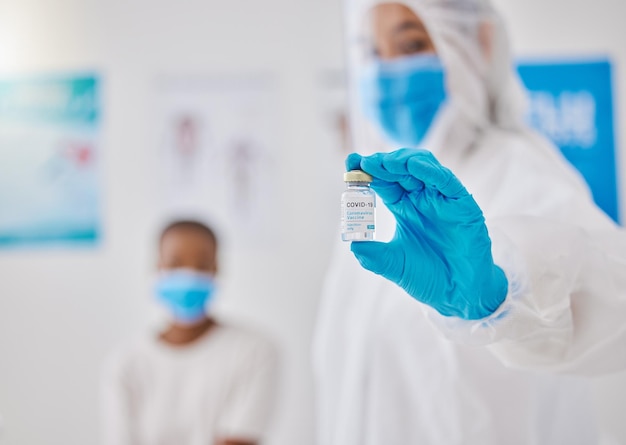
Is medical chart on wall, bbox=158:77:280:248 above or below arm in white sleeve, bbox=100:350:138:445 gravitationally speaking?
above

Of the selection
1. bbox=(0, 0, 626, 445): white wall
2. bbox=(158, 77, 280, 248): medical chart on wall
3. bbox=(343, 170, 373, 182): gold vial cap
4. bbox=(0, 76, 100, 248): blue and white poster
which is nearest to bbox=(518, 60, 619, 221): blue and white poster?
bbox=(0, 0, 626, 445): white wall

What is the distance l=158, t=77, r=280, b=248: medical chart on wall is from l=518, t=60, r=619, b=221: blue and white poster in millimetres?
1086

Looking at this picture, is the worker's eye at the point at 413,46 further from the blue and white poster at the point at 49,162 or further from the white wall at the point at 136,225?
the blue and white poster at the point at 49,162

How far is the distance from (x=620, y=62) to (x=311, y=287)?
155 centimetres

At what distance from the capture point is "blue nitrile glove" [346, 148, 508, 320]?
0.74m

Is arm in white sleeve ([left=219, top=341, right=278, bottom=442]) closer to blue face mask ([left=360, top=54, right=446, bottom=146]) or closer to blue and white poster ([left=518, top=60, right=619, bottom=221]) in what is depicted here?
blue face mask ([left=360, top=54, right=446, bottom=146])

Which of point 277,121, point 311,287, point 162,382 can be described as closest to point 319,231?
point 311,287

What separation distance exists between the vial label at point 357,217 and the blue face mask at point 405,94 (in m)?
0.53

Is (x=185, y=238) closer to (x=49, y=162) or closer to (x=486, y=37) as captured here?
(x=49, y=162)

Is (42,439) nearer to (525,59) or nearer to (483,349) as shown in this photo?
(483,349)

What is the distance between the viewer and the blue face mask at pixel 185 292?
206cm

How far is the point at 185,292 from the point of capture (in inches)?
81.0

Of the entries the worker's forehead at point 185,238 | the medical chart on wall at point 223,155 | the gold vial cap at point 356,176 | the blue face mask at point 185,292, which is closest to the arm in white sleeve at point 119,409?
the blue face mask at point 185,292

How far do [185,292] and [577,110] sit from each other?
67.3 inches
